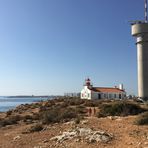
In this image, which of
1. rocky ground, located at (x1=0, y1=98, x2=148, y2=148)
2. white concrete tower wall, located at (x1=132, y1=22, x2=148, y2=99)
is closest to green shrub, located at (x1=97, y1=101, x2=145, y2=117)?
rocky ground, located at (x1=0, y1=98, x2=148, y2=148)

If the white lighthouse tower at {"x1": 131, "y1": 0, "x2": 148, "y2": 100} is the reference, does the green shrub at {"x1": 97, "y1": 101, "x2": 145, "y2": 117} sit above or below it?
below

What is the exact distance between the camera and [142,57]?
51750 mm

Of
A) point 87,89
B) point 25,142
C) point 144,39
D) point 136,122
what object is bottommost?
point 25,142

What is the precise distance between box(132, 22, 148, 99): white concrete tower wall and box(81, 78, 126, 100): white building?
53.6 feet

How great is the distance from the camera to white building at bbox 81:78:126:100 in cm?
6783

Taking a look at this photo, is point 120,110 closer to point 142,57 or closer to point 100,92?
point 142,57

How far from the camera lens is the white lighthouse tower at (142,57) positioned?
2035 inches

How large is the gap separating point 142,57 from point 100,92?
1956cm

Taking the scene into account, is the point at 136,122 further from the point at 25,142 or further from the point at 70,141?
the point at 25,142

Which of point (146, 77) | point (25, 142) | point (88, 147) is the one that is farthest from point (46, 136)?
point (146, 77)

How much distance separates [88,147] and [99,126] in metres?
4.21

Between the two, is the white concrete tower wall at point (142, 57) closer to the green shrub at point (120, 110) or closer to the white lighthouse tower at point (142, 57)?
the white lighthouse tower at point (142, 57)

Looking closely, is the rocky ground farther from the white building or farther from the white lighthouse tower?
the white building

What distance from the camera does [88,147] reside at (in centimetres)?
1335
